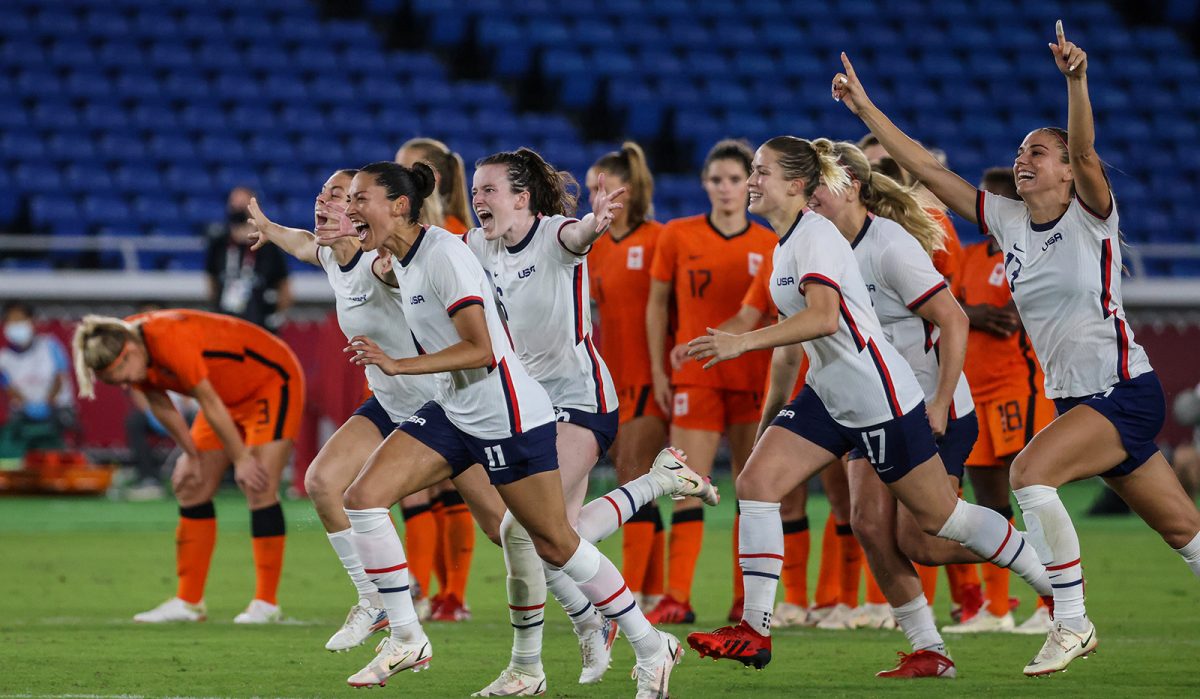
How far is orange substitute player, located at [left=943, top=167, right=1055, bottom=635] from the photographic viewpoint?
25.1 ft

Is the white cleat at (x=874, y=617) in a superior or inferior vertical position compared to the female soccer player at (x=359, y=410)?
inferior

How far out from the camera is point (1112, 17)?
993 inches

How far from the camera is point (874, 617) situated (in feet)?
26.0

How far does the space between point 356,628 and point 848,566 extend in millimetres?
2594

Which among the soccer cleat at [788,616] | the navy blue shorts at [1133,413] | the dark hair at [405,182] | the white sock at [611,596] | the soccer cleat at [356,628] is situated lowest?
the soccer cleat at [788,616]

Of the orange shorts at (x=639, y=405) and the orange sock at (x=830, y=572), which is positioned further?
the orange shorts at (x=639, y=405)

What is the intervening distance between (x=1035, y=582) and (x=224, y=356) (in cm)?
417

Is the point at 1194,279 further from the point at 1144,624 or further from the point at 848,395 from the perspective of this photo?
the point at 848,395

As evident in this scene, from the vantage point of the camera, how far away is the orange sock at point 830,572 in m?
8.02

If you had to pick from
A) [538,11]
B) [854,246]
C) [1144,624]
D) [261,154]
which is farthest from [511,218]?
[538,11]

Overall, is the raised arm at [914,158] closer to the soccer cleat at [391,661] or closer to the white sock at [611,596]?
the white sock at [611,596]

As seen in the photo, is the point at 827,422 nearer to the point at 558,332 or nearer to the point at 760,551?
the point at 760,551

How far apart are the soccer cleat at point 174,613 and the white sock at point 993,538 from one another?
3.89 meters

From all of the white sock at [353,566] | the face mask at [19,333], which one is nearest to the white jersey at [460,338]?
the white sock at [353,566]
